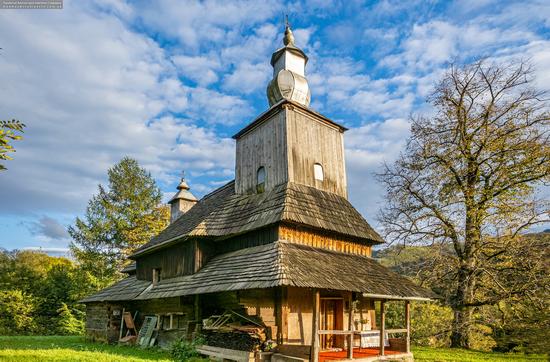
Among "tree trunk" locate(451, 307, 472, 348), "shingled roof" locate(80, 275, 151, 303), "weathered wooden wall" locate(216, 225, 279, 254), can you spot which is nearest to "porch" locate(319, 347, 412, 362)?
"weathered wooden wall" locate(216, 225, 279, 254)

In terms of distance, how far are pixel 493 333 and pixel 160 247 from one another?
58.4ft

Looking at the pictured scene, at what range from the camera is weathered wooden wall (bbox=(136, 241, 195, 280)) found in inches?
598

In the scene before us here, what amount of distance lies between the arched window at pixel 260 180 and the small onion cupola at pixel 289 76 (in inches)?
132

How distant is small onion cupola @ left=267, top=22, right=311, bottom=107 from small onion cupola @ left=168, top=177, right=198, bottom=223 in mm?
13648

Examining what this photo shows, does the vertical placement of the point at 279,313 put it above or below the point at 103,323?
above

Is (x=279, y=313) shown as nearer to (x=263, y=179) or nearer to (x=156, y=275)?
(x=263, y=179)

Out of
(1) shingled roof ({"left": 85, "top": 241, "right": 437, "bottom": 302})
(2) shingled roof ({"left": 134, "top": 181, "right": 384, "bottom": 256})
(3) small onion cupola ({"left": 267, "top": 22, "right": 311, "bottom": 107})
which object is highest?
(3) small onion cupola ({"left": 267, "top": 22, "right": 311, "bottom": 107})

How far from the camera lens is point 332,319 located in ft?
43.7

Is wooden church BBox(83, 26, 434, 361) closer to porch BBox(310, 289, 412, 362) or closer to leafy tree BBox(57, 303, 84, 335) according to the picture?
porch BBox(310, 289, 412, 362)

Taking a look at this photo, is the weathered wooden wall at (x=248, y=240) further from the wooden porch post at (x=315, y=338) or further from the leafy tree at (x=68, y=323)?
the leafy tree at (x=68, y=323)

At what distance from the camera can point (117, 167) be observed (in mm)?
35938

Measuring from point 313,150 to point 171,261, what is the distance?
807 cm

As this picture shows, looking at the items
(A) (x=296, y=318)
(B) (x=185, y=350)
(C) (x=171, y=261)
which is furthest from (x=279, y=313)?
(C) (x=171, y=261)

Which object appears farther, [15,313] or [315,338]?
[15,313]
